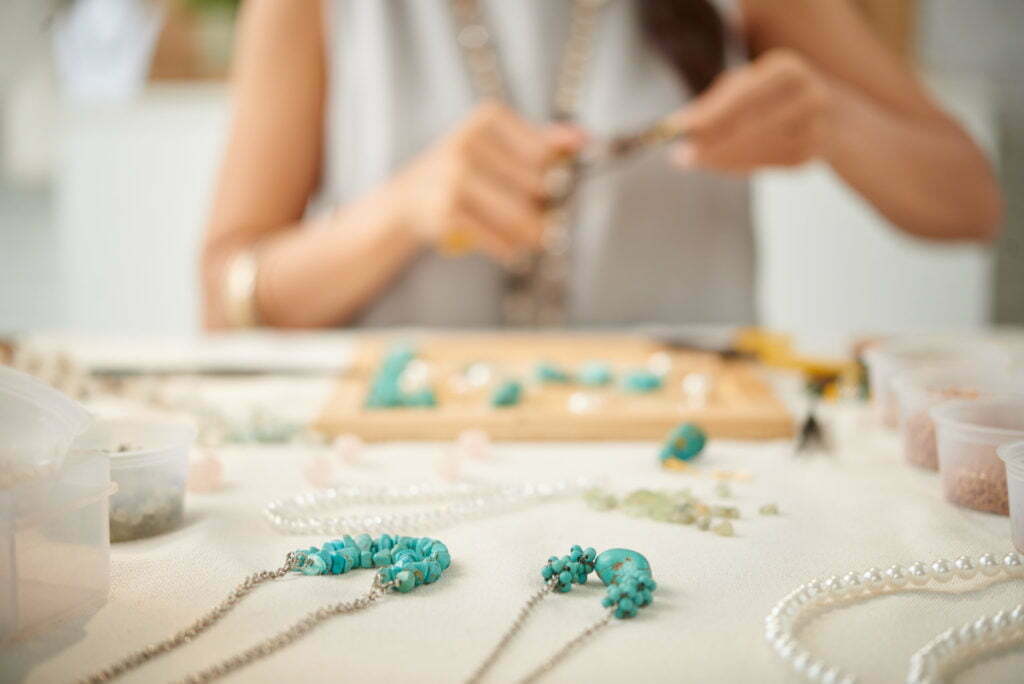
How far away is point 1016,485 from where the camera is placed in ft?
1.35

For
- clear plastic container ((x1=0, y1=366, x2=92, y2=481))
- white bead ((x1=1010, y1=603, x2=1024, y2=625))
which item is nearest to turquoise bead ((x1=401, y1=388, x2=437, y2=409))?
clear plastic container ((x1=0, y1=366, x2=92, y2=481))

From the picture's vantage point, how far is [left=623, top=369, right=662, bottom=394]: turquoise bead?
76 cm

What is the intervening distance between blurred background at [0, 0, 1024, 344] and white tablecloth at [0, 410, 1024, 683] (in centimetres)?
167

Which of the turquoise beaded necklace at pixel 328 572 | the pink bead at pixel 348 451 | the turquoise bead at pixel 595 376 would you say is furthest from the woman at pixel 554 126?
the turquoise beaded necklace at pixel 328 572

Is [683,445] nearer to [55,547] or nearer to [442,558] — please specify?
[442,558]

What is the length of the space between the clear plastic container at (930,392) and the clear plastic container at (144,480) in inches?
18.0

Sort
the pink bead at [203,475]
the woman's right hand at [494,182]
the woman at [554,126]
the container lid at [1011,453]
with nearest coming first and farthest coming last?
the container lid at [1011,453], the pink bead at [203,475], the woman's right hand at [494,182], the woman at [554,126]

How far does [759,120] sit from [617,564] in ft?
2.51

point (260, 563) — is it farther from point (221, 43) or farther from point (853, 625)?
point (221, 43)

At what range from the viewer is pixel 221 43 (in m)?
2.08

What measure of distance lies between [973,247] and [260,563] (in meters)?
2.09

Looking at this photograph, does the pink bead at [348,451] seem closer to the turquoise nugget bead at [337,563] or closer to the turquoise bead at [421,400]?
the turquoise bead at [421,400]

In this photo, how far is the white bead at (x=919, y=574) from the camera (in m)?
0.39

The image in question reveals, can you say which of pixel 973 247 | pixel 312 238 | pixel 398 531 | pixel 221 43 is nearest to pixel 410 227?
pixel 312 238
